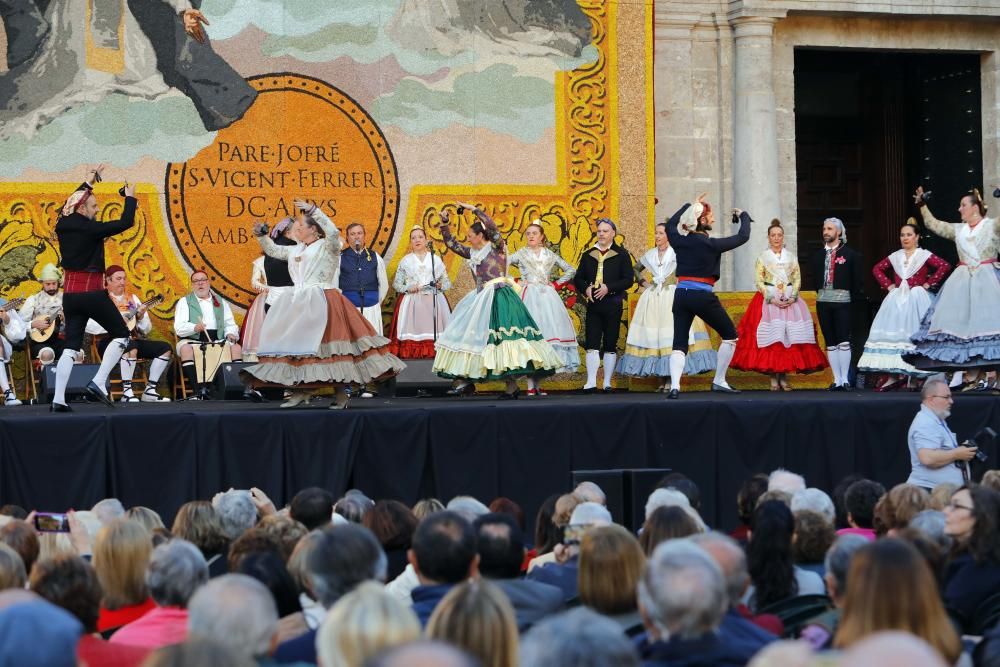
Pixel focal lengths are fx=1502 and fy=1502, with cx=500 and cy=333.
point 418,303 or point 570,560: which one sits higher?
point 418,303

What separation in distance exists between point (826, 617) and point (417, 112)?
10.6 metres

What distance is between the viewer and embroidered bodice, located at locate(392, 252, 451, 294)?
13.4m

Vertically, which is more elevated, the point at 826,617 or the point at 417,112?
the point at 417,112

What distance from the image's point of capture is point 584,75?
1456cm

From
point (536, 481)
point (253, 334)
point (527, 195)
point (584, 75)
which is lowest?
point (536, 481)

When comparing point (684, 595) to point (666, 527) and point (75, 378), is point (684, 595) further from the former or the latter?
point (75, 378)

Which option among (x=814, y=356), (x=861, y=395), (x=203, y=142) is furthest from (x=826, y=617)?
(x=203, y=142)

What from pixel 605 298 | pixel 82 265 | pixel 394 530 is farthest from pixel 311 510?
pixel 605 298

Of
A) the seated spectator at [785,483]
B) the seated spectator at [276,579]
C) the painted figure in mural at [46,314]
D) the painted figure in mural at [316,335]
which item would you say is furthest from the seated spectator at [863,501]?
the painted figure in mural at [46,314]

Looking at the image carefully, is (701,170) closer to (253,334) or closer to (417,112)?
(417,112)

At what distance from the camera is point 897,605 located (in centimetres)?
315

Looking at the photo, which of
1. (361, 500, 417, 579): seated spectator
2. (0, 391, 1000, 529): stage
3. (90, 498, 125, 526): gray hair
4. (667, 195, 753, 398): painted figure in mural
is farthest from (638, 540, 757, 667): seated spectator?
(667, 195, 753, 398): painted figure in mural

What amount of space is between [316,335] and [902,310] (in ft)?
18.3

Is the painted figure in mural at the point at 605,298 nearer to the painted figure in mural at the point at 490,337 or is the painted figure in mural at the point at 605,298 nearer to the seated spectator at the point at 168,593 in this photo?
the painted figure in mural at the point at 490,337
